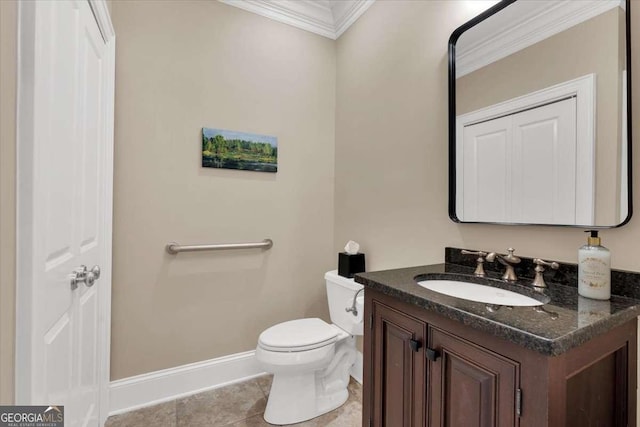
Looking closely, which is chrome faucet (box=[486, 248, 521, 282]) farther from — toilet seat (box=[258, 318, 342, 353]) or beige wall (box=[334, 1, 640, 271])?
toilet seat (box=[258, 318, 342, 353])

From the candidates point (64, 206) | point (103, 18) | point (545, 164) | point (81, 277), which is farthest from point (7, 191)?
point (545, 164)

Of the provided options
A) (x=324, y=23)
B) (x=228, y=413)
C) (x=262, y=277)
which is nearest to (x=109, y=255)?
(x=262, y=277)

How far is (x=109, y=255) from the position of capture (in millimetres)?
→ 1621

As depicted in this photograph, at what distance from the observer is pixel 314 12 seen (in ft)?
7.36

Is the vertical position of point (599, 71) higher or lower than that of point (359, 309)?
higher

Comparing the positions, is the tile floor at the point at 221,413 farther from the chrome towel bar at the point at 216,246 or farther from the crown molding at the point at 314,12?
the crown molding at the point at 314,12

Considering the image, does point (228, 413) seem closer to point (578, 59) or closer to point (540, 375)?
point (540, 375)

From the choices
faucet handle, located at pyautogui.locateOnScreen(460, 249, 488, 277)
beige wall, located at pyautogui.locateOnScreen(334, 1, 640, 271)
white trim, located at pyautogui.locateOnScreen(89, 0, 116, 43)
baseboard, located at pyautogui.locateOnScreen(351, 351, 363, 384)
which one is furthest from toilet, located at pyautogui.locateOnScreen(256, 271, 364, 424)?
white trim, located at pyautogui.locateOnScreen(89, 0, 116, 43)

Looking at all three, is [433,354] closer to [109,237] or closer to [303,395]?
[303,395]

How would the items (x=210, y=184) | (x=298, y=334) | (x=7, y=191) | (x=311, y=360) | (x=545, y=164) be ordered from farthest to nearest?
(x=210, y=184)
(x=298, y=334)
(x=311, y=360)
(x=545, y=164)
(x=7, y=191)

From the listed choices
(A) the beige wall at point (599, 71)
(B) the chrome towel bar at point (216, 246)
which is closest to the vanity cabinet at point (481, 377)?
(A) the beige wall at point (599, 71)

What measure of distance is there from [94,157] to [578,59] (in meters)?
2.02

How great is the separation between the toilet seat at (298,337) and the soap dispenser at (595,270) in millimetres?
1180

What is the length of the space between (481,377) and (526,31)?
126 centimetres
